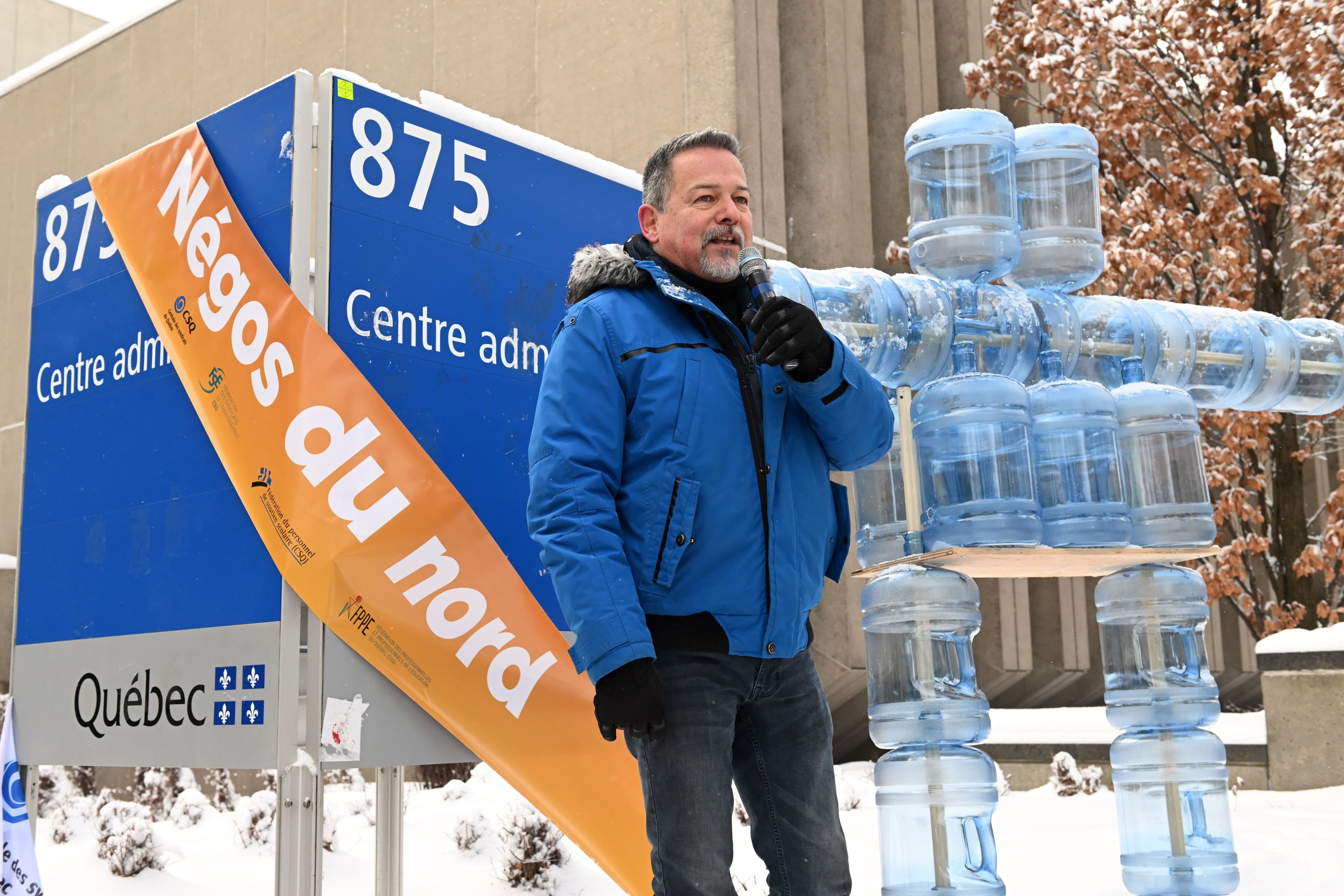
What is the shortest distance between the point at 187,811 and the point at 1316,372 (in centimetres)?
823

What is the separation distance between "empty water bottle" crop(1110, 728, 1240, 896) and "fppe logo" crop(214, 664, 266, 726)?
2761 millimetres

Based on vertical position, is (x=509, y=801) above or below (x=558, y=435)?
below

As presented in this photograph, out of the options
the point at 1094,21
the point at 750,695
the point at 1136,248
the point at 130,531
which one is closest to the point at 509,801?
the point at 130,531

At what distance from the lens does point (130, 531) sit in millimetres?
4480

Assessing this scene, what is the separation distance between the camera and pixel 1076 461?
160 inches

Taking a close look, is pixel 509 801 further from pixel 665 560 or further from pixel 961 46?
pixel 961 46

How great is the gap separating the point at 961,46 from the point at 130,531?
11.7 m

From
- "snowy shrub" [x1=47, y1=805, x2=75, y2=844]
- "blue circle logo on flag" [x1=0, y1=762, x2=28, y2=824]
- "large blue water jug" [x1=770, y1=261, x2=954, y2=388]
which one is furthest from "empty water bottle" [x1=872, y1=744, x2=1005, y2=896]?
"snowy shrub" [x1=47, y1=805, x2=75, y2=844]

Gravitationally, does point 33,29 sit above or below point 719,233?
above

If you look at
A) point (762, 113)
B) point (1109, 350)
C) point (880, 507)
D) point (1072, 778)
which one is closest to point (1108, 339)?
point (1109, 350)

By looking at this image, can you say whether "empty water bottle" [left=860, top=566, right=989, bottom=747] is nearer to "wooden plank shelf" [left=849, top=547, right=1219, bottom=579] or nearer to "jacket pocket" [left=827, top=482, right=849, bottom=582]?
"wooden plank shelf" [left=849, top=547, right=1219, bottom=579]

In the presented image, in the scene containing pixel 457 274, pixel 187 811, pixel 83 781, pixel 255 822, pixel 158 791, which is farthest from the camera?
pixel 83 781

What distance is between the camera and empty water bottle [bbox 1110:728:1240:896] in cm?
416

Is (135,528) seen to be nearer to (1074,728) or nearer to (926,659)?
(926,659)
